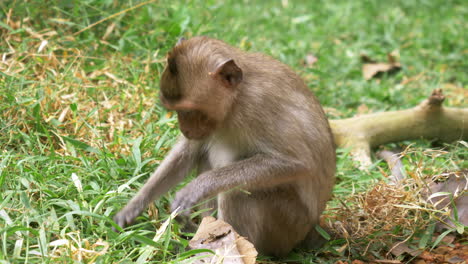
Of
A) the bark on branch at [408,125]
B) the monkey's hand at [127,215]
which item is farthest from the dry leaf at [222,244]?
the bark on branch at [408,125]

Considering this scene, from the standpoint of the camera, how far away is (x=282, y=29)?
1046 cm

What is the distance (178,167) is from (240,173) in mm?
875

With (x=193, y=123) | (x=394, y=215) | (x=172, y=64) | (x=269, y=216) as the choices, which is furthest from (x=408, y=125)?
A: (x=172, y=64)

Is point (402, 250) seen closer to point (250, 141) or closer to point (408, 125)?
point (250, 141)

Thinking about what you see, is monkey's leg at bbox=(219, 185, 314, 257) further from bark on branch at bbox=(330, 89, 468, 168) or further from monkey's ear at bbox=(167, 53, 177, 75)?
bark on branch at bbox=(330, 89, 468, 168)

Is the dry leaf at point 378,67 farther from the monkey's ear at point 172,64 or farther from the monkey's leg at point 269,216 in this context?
the monkey's ear at point 172,64

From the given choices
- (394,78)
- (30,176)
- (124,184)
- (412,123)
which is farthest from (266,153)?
(394,78)

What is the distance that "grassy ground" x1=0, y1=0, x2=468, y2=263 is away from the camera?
4484 millimetres

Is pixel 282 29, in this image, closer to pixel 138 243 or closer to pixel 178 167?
pixel 178 167

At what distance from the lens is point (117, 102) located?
6492 millimetres

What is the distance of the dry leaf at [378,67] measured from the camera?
928 cm

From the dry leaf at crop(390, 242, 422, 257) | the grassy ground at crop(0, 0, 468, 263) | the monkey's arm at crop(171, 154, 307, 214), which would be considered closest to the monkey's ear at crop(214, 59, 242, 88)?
the monkey's arm at crop(171, 154, 307, 214)

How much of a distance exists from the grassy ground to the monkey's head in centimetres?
89

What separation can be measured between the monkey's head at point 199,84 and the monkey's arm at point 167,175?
67 cm
